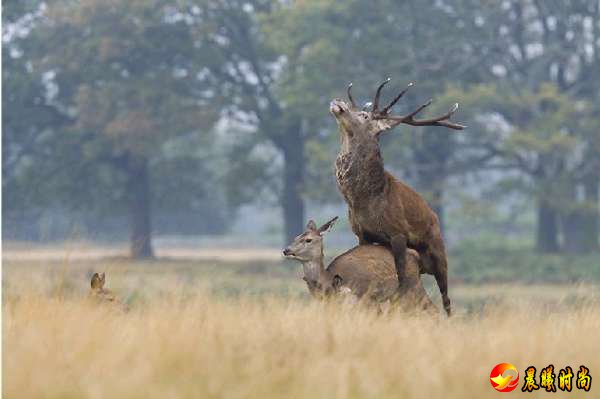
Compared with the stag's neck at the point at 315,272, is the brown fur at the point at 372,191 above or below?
above

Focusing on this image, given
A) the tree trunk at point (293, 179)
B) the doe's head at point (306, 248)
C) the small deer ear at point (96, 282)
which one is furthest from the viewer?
the tree trunk at point (293, 179)

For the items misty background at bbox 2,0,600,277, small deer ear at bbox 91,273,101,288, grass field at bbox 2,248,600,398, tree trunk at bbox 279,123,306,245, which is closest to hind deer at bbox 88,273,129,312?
small deer ear at bbox 91,273,101,288

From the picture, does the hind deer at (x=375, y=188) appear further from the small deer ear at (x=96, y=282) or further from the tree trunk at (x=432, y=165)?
the tree trunk at (x=432, y=165)

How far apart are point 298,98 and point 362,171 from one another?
27.9 metres

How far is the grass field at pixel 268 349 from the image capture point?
6.98 meters

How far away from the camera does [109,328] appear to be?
27.1 ft

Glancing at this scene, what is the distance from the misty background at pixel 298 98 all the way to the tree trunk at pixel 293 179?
0.23ft

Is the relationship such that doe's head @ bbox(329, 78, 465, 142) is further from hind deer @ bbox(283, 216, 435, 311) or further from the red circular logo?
the red circular logo

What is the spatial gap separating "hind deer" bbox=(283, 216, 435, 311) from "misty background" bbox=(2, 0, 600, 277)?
23.7 metres

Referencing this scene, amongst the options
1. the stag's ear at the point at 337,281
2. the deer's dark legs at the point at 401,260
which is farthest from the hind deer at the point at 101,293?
the deer's dark legs at the point at 401,260

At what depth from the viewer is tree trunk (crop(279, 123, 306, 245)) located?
42094 millimetres

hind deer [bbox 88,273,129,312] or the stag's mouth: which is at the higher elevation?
the stag's mouth

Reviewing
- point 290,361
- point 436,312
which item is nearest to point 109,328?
point 290,361

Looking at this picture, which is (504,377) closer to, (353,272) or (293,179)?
(353,272)
